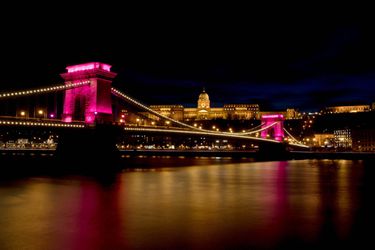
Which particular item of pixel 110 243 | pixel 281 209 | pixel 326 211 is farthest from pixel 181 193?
pixel 110 243

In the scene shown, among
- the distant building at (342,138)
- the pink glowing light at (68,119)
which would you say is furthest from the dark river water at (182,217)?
the distant building at (342,138)

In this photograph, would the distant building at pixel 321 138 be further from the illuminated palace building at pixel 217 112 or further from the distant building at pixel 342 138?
the illuminated palace building at pixel 217 112

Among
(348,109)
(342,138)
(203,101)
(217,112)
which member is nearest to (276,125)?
(342,138)

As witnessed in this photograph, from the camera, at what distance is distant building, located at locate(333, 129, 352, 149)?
4060 inches

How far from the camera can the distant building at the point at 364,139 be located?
8550 centimetres

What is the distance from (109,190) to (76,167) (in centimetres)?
1459

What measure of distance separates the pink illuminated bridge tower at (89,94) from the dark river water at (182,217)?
15023 mm

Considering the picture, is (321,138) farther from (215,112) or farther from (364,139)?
(215,112)

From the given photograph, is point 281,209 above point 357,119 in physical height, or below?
below

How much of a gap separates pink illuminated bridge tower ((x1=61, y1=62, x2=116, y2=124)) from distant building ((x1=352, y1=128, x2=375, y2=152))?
65242 millimetres

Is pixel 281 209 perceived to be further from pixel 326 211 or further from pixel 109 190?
pixel 109 190

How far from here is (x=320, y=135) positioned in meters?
117

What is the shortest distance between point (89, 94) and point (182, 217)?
84.6ft

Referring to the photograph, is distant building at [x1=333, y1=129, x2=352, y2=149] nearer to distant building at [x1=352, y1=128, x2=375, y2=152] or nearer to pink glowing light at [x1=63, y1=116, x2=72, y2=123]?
distant building at [x1=352, y1=128, x2=375, y2=152]
